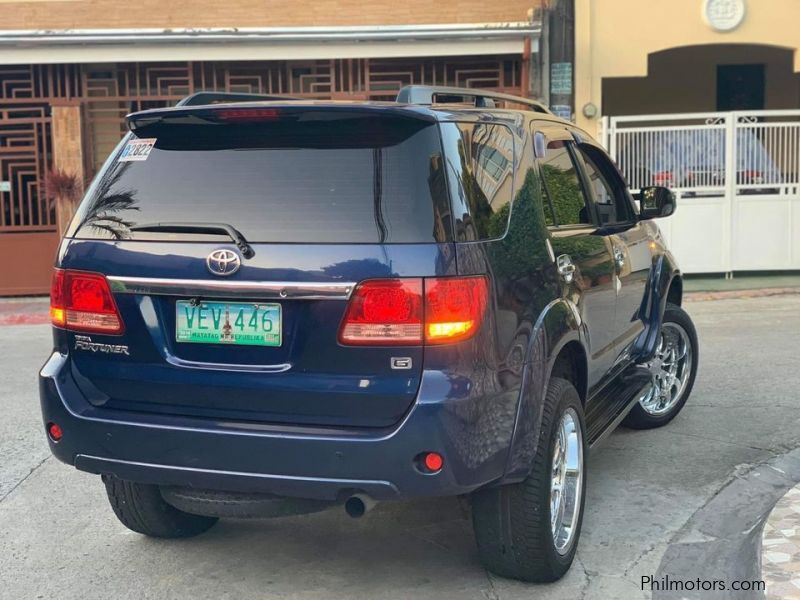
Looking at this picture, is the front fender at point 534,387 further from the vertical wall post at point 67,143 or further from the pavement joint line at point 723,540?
the vertical wall post at point 67,143

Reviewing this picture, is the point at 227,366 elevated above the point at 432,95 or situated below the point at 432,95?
below

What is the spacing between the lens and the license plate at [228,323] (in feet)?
11.1

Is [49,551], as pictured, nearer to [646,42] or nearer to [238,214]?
[238,214]

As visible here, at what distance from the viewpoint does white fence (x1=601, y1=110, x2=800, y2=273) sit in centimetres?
1223

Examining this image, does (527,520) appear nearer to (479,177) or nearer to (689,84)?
(479,177)

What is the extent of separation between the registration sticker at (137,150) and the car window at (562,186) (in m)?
1.69

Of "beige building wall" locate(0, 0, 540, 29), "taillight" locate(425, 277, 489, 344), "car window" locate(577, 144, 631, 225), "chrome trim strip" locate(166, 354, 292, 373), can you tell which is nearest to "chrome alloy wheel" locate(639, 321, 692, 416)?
"car window" locate(577, 144, 631, 225)

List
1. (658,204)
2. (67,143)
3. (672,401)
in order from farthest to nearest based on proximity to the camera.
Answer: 1. (67,143)
2. (672,401)
3. (658,204)

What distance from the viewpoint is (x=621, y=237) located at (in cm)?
511

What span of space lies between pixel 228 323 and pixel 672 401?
3.67m

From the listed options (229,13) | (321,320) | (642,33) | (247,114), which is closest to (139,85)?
(229,13)

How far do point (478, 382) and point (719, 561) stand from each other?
1601 millimetres

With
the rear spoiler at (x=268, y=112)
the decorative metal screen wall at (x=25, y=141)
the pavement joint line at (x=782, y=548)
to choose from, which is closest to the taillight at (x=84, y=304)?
the rear spoiler at (x=268, y=112)

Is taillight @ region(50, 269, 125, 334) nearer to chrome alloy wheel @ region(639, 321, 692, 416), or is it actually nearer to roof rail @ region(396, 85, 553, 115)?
roof rail @ region(396, 85, 553, 115)
